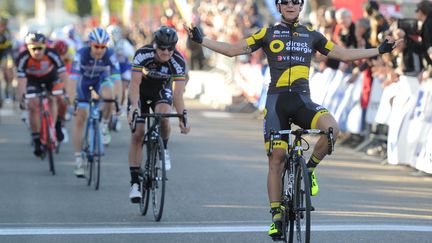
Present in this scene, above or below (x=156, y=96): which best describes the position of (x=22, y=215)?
below

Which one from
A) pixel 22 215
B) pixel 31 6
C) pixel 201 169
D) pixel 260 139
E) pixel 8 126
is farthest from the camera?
pixel 31 6

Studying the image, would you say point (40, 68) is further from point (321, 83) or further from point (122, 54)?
point (321, 83)

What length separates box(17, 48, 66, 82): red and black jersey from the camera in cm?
1639

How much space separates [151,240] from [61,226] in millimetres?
1182

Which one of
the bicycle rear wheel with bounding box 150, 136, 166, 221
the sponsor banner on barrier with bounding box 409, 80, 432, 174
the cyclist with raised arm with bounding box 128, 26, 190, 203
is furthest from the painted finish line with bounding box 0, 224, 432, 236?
the sponsor banner on barrier with bounding box 409, 80, 432, 174

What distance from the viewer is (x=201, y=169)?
1619 cm

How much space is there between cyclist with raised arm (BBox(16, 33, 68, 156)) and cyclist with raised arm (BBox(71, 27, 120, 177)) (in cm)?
113

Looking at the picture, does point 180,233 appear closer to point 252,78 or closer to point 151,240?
point 151,240

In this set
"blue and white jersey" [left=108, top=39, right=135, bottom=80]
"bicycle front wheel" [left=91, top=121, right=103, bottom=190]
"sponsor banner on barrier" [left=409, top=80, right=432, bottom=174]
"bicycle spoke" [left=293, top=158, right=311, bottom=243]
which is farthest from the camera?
"blue and white jersey" [left=108, top=39, right=135, bottom=80]

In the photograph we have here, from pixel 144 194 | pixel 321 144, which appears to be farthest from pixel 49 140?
pixel 321 144

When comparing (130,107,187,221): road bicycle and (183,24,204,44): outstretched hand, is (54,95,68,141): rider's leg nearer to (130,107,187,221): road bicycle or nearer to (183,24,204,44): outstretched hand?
(130,107,187,221): road bicycle

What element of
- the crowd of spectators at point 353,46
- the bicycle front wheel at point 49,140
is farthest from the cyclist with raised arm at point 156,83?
the bicycle front wheel at point 49,140

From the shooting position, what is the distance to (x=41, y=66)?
1658 cm

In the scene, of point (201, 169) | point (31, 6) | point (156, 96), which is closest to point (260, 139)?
point (201, 169)
